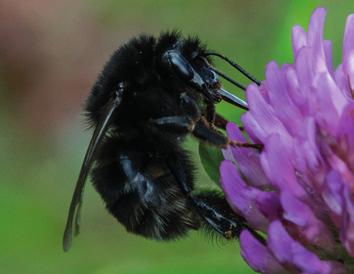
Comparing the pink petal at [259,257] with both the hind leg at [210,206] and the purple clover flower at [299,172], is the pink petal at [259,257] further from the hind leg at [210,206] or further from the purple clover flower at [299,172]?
the hind leg at [210,206]

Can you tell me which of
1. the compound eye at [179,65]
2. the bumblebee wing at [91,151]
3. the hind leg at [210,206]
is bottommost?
the hind leg at [210,206]

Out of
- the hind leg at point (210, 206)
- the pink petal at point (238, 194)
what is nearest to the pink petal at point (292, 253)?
the pink petal at point (238, 194)

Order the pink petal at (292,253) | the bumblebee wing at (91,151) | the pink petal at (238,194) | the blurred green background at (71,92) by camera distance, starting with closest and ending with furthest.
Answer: the pink petal at (292,253) < the pink petal at (238,194) < the bumblebee wing at (91,151) < the blurred green background at (71,92)

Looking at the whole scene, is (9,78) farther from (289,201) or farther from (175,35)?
(289,201)

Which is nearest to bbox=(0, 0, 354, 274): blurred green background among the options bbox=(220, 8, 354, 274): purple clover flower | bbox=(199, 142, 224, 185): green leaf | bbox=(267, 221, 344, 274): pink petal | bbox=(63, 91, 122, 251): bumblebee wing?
bbox=(199, 142, 224, 185): green leaf

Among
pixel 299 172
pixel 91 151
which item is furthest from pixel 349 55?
pixel 91 151

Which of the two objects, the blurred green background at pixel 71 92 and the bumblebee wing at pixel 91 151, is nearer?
the bumblebee wing at pixel 91 151

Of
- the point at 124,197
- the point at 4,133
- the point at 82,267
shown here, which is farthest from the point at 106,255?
the point at 124,197
